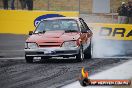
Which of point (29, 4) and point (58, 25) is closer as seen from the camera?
point (58, 25)

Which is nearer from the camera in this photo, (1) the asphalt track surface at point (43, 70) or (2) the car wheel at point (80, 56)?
(1) the asphalt track surface at point (43, 70)

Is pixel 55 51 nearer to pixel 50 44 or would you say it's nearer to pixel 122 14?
pixel 50 44

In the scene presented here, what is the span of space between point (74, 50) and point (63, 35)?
63cm

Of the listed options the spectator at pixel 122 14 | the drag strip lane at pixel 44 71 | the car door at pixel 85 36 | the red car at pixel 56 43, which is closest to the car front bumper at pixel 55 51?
the red car at pixel 56 43

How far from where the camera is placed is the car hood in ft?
50.2

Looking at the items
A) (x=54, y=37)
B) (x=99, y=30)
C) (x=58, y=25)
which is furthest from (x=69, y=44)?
(x=99, y=30)

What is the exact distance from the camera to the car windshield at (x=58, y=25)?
646 inches

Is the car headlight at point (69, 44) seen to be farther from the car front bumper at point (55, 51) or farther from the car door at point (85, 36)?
the car door at point (85, 36)

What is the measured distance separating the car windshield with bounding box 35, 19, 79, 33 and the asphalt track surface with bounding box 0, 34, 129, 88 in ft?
3.20

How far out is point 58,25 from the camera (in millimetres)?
16594

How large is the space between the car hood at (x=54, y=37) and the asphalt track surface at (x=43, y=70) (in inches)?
27.7

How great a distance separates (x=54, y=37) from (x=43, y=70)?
7.04 ft

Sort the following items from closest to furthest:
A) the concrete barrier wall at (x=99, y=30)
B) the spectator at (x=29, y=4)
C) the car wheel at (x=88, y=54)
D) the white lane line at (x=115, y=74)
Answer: the white lane line at (x=115, y=74) → the car wheel at (x=88, y=54) → the concrete barrier wall at (x=99, y=30) → the spectator at (x=29, y=4)

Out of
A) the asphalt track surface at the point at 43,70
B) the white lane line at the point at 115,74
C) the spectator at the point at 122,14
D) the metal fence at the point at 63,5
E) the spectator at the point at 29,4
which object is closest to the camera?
the asphalt track surface at the point at 43,70
